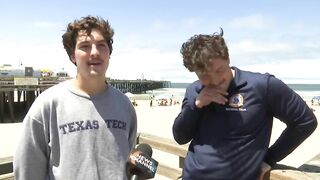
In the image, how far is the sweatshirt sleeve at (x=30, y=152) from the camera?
209cm

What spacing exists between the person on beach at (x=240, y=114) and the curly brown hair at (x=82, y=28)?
17.8 inches

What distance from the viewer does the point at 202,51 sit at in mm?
2133

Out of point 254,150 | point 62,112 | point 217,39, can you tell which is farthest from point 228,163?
point 62,112

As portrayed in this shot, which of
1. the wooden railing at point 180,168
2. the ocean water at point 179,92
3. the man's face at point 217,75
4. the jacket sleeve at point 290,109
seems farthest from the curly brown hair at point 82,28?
the ocean water at point 179,92

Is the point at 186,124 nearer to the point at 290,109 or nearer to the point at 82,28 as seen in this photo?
the point at 290,109

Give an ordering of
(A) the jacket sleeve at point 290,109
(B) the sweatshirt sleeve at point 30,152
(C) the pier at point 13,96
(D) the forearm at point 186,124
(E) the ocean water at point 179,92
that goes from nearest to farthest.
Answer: (B) the sweatshirt sleeve at point 30,152, (A) the jacket sleeve at point 290,109, (D) the forearm at point 186,124, (C) the pier at point 13,96, (E) the ocean water at point 179,92

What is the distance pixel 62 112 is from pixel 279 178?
1395 mm

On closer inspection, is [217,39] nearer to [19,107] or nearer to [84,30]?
[84,30]

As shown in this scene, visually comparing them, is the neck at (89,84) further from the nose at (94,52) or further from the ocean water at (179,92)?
the ocean water at (179,92)

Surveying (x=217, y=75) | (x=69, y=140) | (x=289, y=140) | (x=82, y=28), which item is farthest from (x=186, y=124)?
(x=82, y=28)

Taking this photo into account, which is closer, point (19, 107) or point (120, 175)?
point (120, 175)

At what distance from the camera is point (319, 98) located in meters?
51.5

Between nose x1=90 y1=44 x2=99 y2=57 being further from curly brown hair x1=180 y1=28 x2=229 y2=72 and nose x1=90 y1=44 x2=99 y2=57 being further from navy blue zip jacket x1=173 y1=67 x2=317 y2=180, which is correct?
navy blue zip jacket x1=173 y1=67 x2=317 y2=180

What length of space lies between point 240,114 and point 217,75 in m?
0.26
